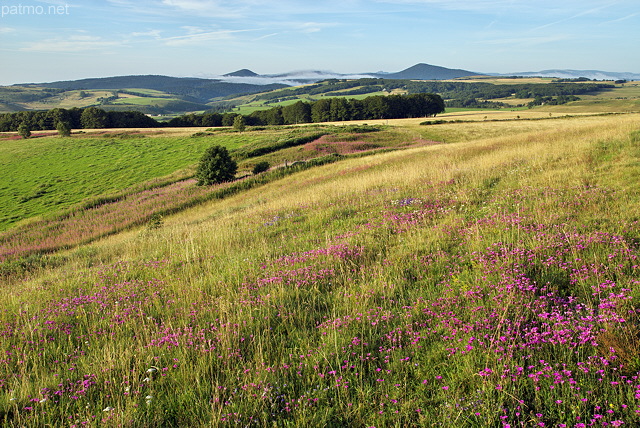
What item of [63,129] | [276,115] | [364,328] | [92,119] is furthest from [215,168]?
[92,119]

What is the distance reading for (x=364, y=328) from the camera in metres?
4.45

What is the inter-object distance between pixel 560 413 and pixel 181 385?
11.6ft

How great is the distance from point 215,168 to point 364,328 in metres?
32.9

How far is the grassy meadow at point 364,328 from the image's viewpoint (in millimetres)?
3268

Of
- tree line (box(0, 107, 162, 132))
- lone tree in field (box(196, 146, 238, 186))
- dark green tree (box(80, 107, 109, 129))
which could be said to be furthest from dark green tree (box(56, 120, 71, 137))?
lone tree in field (box(196, 146, 238, 186))

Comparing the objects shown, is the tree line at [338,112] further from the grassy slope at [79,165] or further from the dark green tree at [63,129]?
the grassy slope at [79,165]

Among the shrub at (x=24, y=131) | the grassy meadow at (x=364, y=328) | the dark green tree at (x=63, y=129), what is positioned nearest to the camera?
the grassy meadow at (x=364, y=328)

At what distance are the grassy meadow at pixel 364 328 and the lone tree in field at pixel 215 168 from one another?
26562 millimetres

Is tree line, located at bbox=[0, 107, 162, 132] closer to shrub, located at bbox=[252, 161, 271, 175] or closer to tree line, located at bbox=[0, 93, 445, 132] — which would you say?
tree line, located at bbox=[0, 93, 445, 132]

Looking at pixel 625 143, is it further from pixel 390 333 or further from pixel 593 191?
pixel 390 333

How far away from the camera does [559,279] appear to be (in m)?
5.01

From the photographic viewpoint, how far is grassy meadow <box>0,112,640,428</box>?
3.27m

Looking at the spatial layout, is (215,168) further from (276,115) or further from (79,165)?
(276,115)

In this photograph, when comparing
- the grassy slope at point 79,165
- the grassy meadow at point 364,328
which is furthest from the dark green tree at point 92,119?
Result: the grassy meadow at point 364,328
